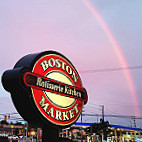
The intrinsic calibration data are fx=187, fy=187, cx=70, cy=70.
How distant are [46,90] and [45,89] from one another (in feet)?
0.11

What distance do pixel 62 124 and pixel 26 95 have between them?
1.19m

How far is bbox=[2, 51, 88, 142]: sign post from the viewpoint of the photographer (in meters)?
3.54

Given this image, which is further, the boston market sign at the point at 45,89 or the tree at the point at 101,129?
the tree at the point at 101,129

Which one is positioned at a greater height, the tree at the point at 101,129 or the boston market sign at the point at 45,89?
the boston market sign at the point at 45,89

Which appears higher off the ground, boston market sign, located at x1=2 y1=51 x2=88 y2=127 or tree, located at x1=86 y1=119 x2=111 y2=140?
boston market sign, located at x1=2 y1=51 x2=88 y2=127

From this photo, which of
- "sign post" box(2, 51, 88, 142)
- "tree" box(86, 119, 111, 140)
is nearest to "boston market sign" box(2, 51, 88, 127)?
"sign post" box(2, 51, 88, 142)

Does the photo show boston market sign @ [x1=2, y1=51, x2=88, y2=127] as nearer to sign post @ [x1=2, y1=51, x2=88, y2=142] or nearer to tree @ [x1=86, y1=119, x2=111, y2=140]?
sign post @ [x1=2, y1=51, x2=88, y2=142]

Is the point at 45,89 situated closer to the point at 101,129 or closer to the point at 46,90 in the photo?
the point at 46,90

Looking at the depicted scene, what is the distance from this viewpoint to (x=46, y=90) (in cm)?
392

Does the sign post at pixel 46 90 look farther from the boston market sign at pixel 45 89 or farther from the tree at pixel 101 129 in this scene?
the tree at pixel 101 129

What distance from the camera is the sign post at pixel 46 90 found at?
139 inches

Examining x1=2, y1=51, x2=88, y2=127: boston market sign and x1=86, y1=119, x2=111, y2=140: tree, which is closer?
x1=2, y1=51, x2=88, y2=127: boston market sign

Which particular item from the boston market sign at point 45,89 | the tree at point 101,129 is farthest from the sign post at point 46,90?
the tree at point 101,129

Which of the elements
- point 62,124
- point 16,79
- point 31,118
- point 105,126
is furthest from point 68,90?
point 105,126
